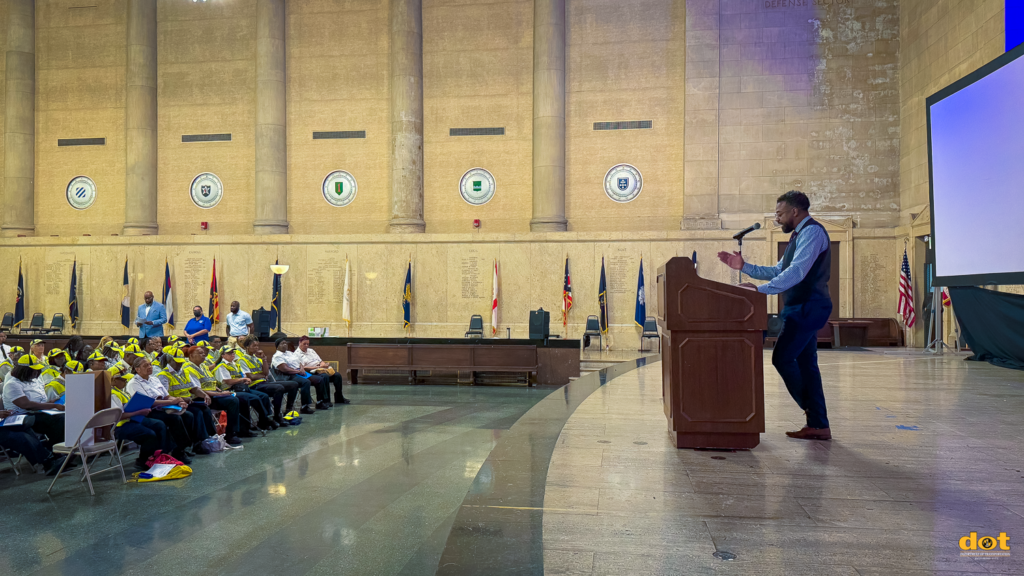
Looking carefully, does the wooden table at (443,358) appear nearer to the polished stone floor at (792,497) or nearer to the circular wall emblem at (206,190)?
the polished stone floor at (792,497)

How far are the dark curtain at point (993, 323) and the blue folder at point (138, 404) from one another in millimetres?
10700

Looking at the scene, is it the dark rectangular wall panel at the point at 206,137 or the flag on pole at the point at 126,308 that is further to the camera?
the dark rectangular wall panel at the point at 206,137

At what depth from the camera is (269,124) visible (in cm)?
1803

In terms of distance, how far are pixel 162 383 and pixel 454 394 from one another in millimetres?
5333

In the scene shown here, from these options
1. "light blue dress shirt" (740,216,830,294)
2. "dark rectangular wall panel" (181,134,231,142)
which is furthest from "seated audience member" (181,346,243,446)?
"dark rectangular wall panel" (181,134,231,142)

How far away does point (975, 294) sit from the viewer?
10.1m

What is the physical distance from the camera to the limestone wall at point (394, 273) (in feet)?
52.5

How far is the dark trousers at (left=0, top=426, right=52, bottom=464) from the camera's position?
5.98 meters

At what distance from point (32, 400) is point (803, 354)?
6.90 metres

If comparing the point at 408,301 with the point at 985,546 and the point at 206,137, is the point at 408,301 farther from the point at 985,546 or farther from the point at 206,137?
the point at 985,546

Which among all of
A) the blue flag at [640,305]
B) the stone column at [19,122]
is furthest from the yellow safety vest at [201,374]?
the stone column at [19,122]

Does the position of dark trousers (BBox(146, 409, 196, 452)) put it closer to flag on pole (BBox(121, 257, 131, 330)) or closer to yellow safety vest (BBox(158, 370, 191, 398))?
yellow safety vest (BBox(158, 370, 191, 398))

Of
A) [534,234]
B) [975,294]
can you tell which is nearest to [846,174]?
[975,294]

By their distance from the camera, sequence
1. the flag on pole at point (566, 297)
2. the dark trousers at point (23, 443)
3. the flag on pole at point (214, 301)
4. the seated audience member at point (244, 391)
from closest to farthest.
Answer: the dark trousers at point (23, 443), the seated audience member at point (244, 391), the flag on pole at point (566, 297), the flag on pole at point (214, 301)
